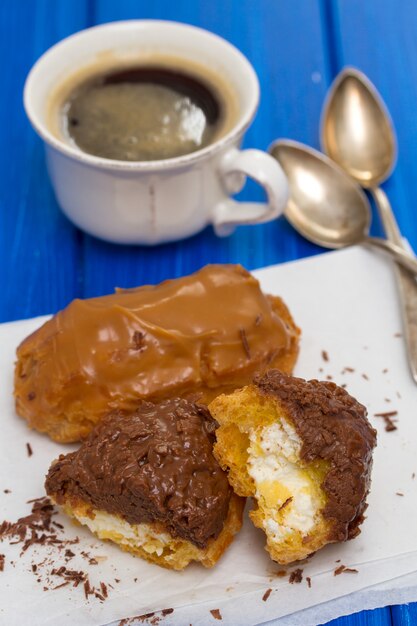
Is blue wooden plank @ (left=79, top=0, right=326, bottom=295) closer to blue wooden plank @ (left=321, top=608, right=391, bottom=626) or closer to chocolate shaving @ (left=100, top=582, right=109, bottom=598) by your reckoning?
chocolate shaving @ (left=100, top=582, right=109, bottom=598)

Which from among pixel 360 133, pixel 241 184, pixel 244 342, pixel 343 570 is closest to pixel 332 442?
pixel 343 570

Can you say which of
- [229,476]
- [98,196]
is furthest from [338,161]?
[229,476]

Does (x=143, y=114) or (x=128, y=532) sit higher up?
(x=143, y=114)

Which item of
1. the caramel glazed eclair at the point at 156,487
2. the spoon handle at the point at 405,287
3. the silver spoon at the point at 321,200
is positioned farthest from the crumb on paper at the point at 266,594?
the silver spoon at the point at 321,200

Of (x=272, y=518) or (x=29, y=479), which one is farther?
(x=29, y=479)

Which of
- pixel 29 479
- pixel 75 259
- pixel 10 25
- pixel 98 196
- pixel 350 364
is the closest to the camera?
pixel 29 479

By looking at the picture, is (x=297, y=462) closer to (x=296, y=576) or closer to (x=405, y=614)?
(x=296, y=576)

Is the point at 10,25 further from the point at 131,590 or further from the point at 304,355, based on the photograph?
the point at 131,590

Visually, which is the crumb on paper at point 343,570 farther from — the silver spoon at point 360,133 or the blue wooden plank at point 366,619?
the silver spoon at point 360,133
